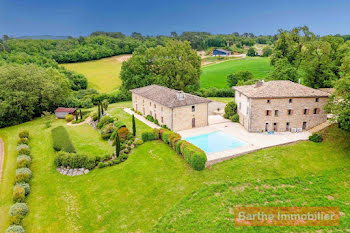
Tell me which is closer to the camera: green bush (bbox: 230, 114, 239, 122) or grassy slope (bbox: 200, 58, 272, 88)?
green bush (bbox: 230, 114, 239, 122)

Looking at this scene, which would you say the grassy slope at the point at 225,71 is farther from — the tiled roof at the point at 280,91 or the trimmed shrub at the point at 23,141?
the trimmed shrub at the point at 23,141

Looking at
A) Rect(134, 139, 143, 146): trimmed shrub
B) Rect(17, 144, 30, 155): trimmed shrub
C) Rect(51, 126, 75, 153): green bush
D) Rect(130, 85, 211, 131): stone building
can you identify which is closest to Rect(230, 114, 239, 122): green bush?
Rect(130, 85, 211, 131): stone building

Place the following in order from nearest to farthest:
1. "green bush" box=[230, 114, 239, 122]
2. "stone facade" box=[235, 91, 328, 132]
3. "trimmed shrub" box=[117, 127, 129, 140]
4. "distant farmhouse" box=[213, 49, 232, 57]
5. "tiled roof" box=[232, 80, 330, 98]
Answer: "tiled roof" box=[232, 80, 330, 98]
"stone facade" box=[235, 91, 328, 132]
"trimmed shrub" box=[117, 127, 129, 140]
"green bush" box=[230, 114, 239, 122]
"distant farmhouse" box=[213, 49, 232, 57]

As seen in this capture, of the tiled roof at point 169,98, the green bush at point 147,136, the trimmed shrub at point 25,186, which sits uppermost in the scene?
the tiled roof at point 169,98

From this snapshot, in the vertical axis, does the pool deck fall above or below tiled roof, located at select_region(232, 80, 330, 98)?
below

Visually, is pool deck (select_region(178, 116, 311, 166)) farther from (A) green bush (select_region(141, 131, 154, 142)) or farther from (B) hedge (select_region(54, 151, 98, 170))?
(B) hedge (select_region(54, 151, 98, 170))

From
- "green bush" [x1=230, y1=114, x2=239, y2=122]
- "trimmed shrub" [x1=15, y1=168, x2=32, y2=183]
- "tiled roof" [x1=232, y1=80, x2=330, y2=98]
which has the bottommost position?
"trimmed shrub" [x1=15, y1=168, x2=32, y2=183]

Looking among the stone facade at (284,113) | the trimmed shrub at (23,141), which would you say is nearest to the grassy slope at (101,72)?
the trimmed shrub at (23,141)

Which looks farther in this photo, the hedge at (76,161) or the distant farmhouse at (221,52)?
the distant farmhouse at (221,52)
